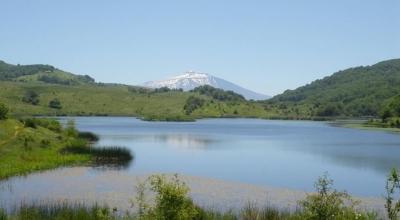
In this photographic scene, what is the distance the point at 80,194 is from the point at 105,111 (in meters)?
168

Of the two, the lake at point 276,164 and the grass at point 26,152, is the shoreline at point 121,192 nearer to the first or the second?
the lake at point 276,164

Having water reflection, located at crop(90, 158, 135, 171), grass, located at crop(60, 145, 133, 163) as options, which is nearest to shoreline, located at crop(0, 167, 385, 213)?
water reflection, located at crop(90, 158, 135, 171)

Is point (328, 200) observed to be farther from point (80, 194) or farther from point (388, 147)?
point (388, 147)

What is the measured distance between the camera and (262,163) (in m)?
47.8

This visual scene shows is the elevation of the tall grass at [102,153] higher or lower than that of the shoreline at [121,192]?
higher

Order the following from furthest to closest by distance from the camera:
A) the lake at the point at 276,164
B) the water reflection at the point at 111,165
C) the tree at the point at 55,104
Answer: the tree at the point at 55,104 < the water reflection at the point at 111,165 < the lake at the point at 276,164

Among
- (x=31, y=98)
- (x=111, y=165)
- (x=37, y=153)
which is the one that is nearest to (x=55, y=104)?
(x=31, y=98)

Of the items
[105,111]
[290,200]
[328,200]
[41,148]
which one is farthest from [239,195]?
[105,111]

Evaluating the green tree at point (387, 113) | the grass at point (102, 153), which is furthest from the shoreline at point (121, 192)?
the green tree at point (387, 113)

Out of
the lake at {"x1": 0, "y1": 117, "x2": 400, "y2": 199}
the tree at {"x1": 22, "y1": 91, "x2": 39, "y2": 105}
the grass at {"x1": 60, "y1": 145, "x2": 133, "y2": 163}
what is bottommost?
the lake at {"x1": 0, "y1": 117, "x2": 400, "y2": 199}

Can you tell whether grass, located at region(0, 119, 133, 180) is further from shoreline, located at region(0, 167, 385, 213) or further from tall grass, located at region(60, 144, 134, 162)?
shoreline, located at region(0, 167, 385, 213)

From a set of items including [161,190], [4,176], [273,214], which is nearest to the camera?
[161,190]

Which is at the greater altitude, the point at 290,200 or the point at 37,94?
the point at 37,94

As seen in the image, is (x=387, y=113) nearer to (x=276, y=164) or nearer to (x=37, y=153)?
(x=276, y=164)
